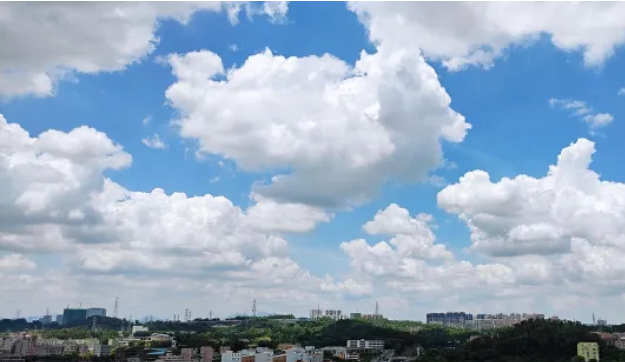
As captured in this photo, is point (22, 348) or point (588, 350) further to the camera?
point (22, 348)

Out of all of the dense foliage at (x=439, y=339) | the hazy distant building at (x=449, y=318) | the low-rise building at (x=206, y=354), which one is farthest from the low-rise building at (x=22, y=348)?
the hazy distant building at (x=449, y=318)

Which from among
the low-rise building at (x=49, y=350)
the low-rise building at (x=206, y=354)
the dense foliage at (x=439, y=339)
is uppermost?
the dense foliage at (x=439, y=339)

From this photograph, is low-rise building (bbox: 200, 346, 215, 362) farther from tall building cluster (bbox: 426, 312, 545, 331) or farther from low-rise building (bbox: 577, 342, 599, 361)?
tall building cluster (bbox: 426, 312, 545, 331)

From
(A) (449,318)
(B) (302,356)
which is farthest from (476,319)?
(B) (302,356)

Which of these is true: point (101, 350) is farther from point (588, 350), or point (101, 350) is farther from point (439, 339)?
point (588, 350)

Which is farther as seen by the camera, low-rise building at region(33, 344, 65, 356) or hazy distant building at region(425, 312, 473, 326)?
hazy distant building at region(425, 312, 473, 326)

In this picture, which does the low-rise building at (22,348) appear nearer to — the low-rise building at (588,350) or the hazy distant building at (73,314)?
the low-rise building at (588,350)

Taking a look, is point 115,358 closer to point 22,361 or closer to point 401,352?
point 22,361

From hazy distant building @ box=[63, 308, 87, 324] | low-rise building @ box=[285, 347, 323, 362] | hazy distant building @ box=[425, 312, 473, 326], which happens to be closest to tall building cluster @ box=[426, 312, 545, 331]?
hazy distant building @ box=[425, 312, 473, 326]

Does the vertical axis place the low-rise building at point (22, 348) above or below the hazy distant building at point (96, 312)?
below

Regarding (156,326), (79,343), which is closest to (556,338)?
(79,343)

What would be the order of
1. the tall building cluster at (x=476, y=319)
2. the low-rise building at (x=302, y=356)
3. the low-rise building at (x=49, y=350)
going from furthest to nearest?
the tall building cluster at (x=476, y=319), the low-rise building at (x=49, y=350), the low-rise building at (x=302, y=356)
